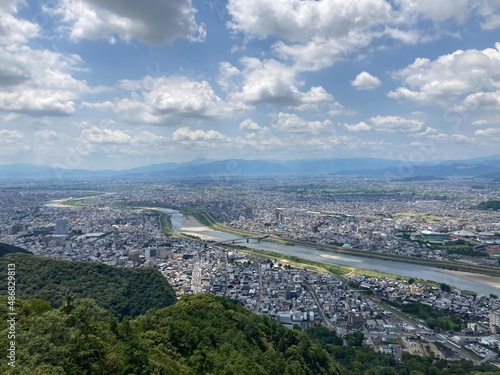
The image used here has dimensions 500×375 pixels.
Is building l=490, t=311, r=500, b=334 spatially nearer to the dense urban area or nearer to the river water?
the dense urban area

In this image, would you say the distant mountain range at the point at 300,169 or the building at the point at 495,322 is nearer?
the building at the point at 495,322

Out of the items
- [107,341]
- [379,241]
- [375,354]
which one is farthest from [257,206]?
[107,341]

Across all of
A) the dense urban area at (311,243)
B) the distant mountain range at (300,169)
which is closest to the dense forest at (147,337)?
the dense urban area at (311,243)

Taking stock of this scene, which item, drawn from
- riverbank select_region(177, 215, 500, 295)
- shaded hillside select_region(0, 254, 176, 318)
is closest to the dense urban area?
riverbank select_region(177, 215, 500, 295)

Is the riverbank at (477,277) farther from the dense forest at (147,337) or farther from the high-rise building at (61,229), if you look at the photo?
the high-rise building at (61,229)

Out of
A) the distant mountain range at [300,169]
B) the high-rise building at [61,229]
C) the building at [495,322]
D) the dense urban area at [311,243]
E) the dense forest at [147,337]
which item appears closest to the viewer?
the dense forest at [147,337]

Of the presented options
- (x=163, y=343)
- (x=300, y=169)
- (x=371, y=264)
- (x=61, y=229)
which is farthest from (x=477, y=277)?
(x=300, y=169)
